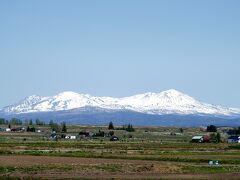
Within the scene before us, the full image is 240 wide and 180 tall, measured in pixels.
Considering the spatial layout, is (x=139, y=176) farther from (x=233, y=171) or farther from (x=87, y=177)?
(x=233, y=171)

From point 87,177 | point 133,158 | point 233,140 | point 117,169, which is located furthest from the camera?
point 233,140

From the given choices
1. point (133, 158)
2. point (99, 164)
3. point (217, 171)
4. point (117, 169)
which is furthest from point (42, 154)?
point (217, 171)

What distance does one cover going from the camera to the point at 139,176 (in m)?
47.1

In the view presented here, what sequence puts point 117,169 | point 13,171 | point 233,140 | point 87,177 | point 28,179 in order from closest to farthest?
point 28,179 < point 87,177 < point 13,171 < point 117,169 < point 233,140

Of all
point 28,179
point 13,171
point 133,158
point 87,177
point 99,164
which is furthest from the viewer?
point 133,158

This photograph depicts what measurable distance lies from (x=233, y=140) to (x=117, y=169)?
85.0 metres

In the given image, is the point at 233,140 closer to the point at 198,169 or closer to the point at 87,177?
the point at 198,169

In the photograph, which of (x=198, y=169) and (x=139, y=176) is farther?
(x=198, y=169)

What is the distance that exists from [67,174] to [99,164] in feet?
30.2

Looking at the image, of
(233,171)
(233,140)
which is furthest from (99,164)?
(233,140)

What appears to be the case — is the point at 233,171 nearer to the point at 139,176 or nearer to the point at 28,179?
the point at 139,176

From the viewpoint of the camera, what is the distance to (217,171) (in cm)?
5184

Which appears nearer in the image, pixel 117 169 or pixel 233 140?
pixel 117 169

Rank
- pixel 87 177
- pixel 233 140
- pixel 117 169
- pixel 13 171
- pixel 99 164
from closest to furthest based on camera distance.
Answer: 1. pixel 87 177
2. pixel 13 171
3. pixel 117 169
4. pixel 99 164
5. pixel 233 140
